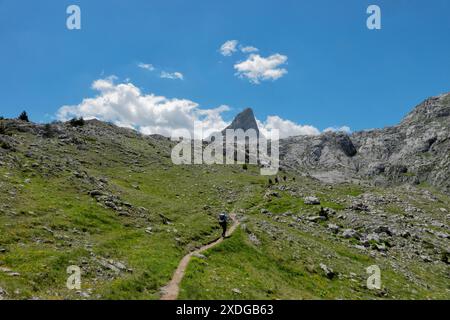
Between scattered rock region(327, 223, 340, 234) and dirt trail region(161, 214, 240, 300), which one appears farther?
scattered rock region(327, 223, 340, 234)

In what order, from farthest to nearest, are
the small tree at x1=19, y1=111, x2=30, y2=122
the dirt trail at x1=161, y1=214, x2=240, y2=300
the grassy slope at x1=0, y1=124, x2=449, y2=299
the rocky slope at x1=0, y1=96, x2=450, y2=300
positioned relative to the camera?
the small tree at x1=19, y1=111, x2=30, y2=122 < the rocky slope at x1=0, y1=96, x2=450, y2=300 < the grassy slope at x1=0, y1=124, x2=449, y2=299 < the dirt trail at x1=161, y1=214, x2=240, y2=300

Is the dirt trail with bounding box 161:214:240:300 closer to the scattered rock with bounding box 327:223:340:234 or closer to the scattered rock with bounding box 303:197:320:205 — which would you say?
the scattered rock with bounding box 327:223:340:234

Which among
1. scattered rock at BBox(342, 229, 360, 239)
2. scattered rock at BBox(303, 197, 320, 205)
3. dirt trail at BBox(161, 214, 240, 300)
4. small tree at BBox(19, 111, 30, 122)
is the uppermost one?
small tree at BBox(19, 111, 30, 122)

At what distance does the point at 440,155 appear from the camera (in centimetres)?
19850

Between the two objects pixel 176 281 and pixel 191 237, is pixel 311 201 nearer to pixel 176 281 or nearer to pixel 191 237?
pixel 191 237

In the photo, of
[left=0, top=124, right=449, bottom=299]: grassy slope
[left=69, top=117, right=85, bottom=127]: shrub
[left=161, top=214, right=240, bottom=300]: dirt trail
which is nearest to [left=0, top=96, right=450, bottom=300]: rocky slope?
[left=0, top=124, right=449, bottom=299]: grassy slope

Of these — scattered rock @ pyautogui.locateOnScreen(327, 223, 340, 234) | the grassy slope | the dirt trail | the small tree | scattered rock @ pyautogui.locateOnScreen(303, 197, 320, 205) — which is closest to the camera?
the dirt trail

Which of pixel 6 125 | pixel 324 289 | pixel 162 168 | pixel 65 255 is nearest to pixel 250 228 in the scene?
pixel 324 289

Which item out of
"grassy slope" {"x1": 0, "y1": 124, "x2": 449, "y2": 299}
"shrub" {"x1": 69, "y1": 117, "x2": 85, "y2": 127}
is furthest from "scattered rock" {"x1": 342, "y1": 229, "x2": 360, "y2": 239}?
"shrub" {"x1": 69, "y1": 117, "x2": 85, "y2": 127}

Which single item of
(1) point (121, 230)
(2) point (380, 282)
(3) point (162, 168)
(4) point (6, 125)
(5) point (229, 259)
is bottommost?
(2) point (380, 282)

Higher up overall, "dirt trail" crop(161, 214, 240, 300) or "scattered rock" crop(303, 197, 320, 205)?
"scattered rock" crop(303, 197, 320, 205)
